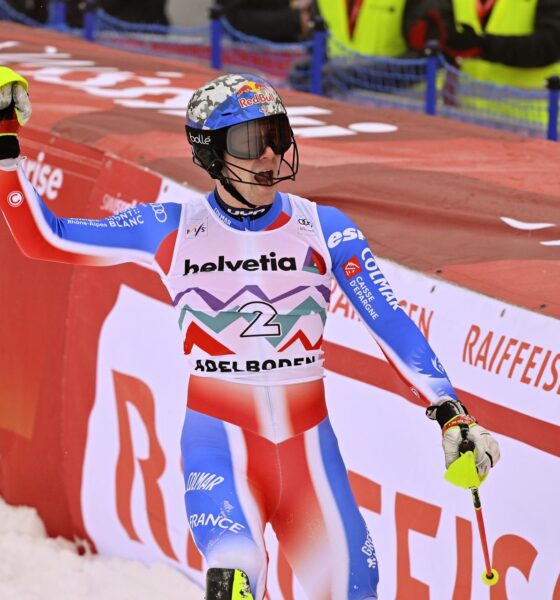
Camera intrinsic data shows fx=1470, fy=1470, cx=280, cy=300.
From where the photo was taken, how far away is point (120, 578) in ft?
22.1

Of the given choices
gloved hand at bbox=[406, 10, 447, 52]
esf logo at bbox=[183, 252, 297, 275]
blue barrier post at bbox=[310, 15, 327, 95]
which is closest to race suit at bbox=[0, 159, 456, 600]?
esf logo at bbox=[183, 252, 297, 275]

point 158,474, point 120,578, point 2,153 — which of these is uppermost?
point 2,153

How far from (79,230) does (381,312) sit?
0.98 meters

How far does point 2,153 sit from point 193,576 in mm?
2703

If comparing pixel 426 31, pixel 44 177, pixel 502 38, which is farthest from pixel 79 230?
pixel 426 31

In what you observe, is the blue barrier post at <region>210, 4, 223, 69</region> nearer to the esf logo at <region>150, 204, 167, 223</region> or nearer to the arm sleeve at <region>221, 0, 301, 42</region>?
the arm sleeve at <region>221, 0, 301, 42</region>

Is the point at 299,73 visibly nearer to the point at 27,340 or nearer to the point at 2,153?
the point at 27,340

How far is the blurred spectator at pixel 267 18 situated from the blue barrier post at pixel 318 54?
105cm

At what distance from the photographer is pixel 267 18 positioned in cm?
1139

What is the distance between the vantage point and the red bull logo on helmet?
441cm

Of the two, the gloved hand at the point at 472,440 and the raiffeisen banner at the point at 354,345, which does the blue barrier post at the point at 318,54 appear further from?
the gloved hand at the point at 472,440

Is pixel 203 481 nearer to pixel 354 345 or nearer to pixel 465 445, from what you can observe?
pixel 465 445

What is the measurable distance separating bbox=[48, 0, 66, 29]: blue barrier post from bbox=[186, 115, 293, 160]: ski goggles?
922cm

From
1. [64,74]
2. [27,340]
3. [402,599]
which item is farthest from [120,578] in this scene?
[64,74]
